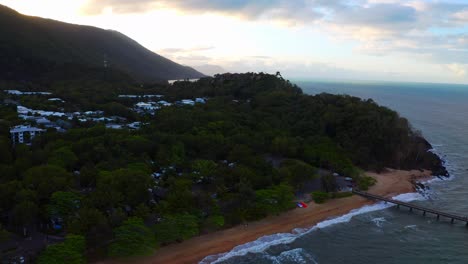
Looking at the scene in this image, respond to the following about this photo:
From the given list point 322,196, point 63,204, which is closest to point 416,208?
point 322,196

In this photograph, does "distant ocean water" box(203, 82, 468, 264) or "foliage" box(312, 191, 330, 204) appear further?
"foliage" box(312, 191, 330, 204)

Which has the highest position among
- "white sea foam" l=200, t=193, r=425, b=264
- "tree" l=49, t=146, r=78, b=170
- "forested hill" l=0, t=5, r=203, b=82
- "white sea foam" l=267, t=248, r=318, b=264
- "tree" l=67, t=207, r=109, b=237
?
"forested hill" l=0, t=5, r=203, b=82

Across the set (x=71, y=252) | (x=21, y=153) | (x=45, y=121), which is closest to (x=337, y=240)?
(x=71, y=252)

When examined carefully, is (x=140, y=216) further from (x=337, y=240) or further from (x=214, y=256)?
(x=337, y=240)

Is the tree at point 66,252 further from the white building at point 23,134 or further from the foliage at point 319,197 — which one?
the white building at point 23,134

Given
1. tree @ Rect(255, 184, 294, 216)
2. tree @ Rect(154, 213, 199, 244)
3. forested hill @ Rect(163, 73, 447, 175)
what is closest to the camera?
tree @ Rect(154, 213, 199, 244)

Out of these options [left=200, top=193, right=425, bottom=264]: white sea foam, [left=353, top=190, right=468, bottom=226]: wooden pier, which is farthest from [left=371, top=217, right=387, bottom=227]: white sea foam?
[left=353, top=190, right=468, bottom=226]: wooden pier

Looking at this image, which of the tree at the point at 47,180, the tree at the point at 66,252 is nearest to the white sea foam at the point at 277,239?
the tree at the point at 66,252

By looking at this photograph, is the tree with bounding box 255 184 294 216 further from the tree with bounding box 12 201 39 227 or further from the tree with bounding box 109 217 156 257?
the tree with bounding box 12 201 39 227
